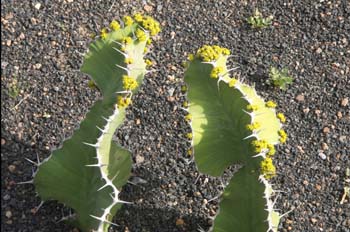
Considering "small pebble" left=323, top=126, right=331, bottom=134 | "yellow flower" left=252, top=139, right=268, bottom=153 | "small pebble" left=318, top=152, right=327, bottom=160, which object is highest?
"small pebble" left=323, top=126, right=331, bottom=134

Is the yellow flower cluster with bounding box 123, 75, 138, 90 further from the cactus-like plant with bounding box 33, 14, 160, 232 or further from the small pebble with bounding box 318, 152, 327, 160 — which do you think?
the small pebble with bounding box 318, 152, 327, 160

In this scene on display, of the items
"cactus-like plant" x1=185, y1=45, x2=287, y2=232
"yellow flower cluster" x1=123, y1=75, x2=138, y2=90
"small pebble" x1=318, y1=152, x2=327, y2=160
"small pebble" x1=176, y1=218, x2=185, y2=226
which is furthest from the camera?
"small pebble" x1=318, y1=152, x2=327, y2=160

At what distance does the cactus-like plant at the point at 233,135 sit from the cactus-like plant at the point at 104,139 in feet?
0.81

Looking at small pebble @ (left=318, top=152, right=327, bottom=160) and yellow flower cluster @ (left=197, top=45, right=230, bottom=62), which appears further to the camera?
small pebble @ (left=318, top=152, right=327, bottom=160)

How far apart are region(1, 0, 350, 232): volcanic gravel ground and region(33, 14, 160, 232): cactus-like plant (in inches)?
14.8

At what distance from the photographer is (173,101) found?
9.86 ft

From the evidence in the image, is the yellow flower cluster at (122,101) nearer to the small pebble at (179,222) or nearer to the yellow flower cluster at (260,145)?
the yellow flower cluster at (260,145)

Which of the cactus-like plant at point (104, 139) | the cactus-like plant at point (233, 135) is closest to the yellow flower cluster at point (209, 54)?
the cactus-like plant at point (233, 135)

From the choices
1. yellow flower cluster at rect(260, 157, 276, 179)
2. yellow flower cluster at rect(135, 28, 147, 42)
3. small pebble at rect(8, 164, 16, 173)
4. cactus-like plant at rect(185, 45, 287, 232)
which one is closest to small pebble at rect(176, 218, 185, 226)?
cactus-like plant at rect(185, 45, 287, 232)

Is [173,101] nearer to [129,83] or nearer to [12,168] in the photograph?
[12,168]

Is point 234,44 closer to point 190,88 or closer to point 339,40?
point 339,40

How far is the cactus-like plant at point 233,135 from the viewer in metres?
2.11

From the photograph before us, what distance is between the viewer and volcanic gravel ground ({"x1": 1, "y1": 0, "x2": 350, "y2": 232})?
275 centimetres

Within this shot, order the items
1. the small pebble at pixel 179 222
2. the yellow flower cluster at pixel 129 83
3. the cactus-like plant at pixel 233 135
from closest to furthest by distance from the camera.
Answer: the yellow flower cluster at pixel 129 83 → the cactus-like plant at pixel 233 135 → the small pebble at pixel 179 222
